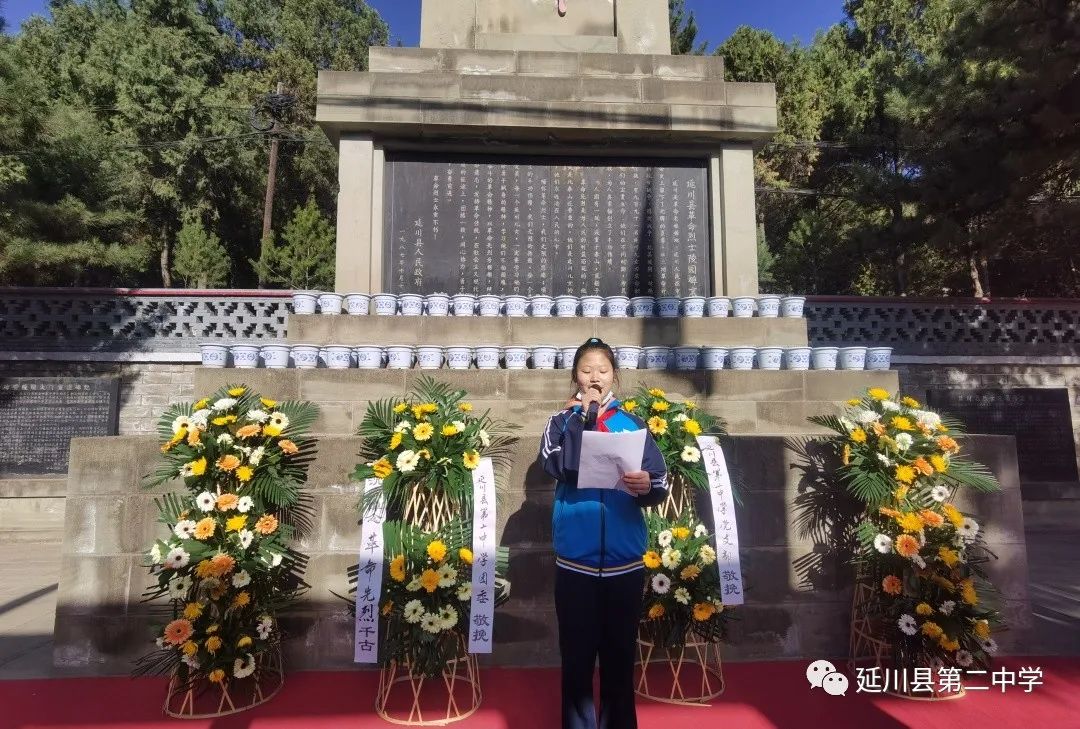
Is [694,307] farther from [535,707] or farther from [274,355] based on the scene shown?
[535,707]

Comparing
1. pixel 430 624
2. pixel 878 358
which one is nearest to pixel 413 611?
pixel 430 624

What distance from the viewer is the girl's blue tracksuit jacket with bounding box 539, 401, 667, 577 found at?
2551mm

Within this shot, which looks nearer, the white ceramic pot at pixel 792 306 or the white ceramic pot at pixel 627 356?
the white ceramic pot at pixel 627 356

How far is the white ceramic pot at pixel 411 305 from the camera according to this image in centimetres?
646

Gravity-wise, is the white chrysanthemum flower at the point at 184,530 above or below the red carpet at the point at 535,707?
above

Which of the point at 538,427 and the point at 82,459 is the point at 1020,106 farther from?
the point at 82,459

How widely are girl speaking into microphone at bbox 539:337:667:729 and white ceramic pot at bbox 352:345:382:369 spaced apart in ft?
11.4

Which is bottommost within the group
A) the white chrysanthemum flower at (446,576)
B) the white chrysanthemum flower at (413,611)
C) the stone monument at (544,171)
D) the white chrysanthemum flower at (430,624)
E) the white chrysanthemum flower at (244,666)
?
the white chrysanthemum flower at (244,666)

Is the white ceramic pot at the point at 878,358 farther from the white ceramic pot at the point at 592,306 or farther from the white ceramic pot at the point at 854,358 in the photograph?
the white ceramic pot at the point at 592,306

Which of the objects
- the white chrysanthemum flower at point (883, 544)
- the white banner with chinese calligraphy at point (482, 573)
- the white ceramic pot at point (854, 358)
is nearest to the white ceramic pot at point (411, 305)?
the white banner with chinese calligraphy at point (482, 573)

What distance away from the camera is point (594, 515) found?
8.46 ft

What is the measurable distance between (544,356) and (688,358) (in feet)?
4.47

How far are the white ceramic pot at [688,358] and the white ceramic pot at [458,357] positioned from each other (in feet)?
6.53

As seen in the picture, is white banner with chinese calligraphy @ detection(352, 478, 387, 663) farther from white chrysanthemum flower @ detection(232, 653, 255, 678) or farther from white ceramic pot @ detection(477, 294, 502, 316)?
white ceramic pot @ detection(477, 294, 502, 316)
